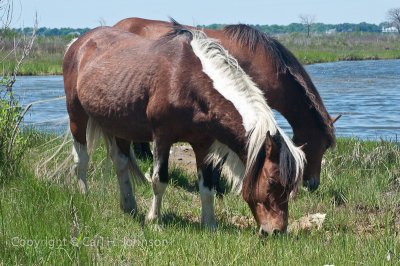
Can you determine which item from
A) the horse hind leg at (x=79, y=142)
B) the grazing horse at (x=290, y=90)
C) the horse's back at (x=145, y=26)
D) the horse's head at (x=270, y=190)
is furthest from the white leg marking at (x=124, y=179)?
the horse's back at (x=145, y=26)

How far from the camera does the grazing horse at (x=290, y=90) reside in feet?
30.1

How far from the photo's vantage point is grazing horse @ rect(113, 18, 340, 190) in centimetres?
918

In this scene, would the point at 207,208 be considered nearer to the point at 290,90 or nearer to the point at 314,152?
the point at 314,152

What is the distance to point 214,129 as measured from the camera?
685 centimetres

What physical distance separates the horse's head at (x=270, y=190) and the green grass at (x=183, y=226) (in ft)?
0.54

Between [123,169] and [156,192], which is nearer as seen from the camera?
[156,192]

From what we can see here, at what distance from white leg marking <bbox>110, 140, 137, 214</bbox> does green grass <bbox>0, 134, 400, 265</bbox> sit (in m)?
0.13

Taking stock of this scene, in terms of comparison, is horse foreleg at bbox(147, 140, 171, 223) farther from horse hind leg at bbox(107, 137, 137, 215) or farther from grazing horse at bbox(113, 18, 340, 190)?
grazing horse at bbox(113, 18, 340, 190)

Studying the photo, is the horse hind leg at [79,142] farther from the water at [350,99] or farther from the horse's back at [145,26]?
the horse's back at [145,26]

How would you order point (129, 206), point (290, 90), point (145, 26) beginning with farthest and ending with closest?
A: point (145, 26), point (290, 90), point (129, 206)

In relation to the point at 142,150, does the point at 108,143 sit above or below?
above

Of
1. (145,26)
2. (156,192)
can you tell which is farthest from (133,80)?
(145,26)

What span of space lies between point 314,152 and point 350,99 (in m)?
13.6

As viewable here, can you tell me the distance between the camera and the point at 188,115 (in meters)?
6.96
